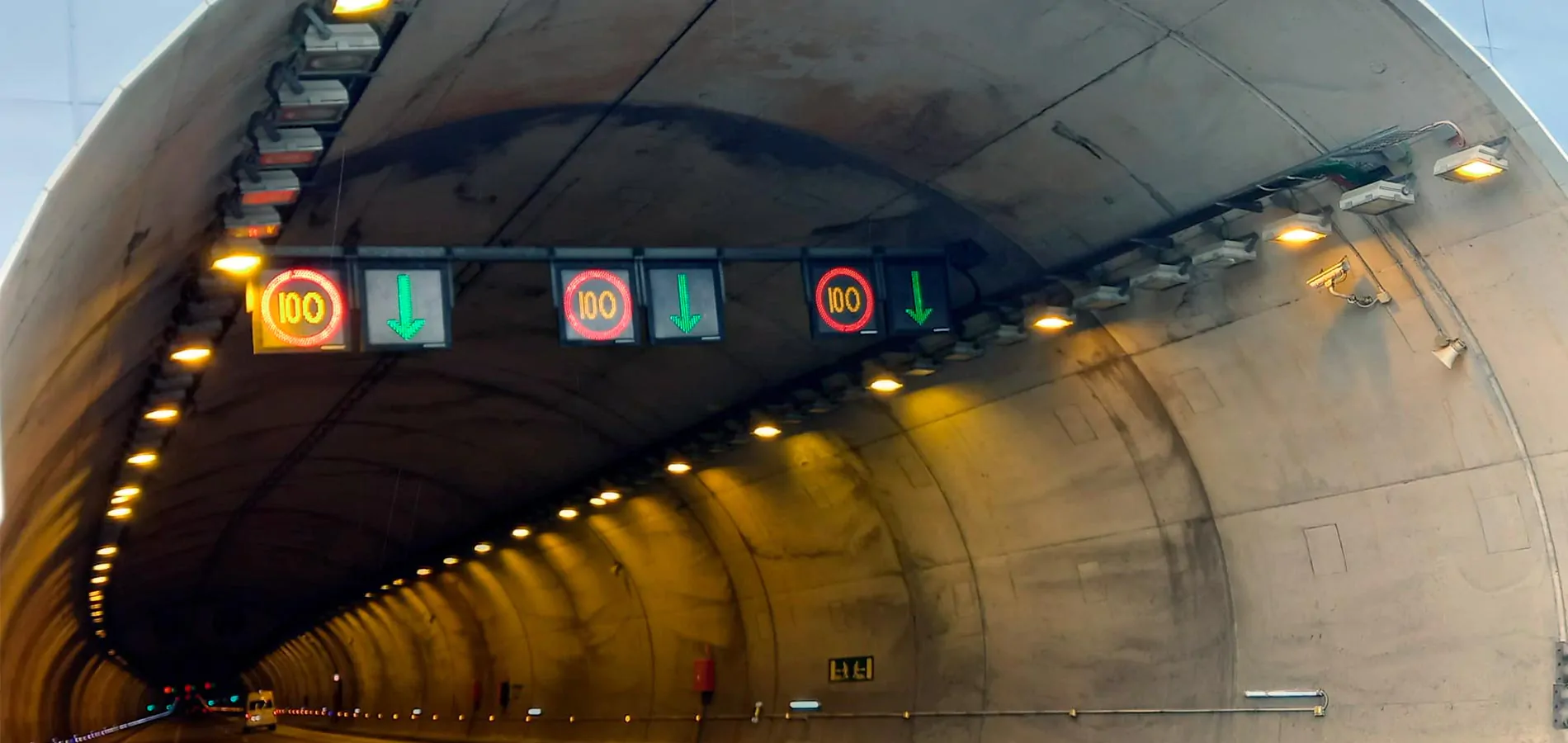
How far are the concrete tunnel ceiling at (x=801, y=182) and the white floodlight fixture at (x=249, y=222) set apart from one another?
0.42 meters

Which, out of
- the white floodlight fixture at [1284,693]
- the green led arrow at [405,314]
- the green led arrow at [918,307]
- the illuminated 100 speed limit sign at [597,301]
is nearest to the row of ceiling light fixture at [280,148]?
the green led arrow at [405,314]

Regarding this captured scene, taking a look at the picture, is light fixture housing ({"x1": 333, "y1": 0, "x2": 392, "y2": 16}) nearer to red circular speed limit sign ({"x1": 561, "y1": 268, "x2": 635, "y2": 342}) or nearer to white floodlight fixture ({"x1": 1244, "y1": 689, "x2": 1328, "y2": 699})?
red circular speed limit sign ({"x1": 561, "y1": 268, "x2": 635, "y2": 342})

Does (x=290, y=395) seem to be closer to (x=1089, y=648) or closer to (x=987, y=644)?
(x=987, y=644)

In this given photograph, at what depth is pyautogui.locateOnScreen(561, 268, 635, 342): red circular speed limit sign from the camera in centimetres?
1337

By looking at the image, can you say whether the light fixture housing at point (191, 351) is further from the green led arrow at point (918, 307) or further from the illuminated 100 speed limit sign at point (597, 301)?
the green led arrow at point (918, 307)

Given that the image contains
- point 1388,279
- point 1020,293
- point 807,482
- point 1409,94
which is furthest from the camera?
point 807,482

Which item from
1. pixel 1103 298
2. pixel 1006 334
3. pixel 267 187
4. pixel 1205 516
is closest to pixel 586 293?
pixel 267 187

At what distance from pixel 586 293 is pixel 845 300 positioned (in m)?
2.41

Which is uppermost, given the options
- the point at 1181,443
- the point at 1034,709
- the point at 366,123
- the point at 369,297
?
the point at 366,123

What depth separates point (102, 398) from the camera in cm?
1725

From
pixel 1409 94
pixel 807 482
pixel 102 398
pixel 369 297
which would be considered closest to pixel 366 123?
pixel 369 297

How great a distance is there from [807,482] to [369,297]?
39.1ft

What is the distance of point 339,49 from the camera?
400 inches

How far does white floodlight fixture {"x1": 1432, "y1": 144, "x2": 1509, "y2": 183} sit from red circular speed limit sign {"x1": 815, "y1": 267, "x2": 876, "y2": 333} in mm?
5086
